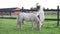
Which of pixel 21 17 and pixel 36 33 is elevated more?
pixel 21 17

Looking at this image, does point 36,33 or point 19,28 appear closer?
point 36,33

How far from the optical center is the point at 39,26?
8328 mm

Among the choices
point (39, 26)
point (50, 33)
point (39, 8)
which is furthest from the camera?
point (39, 8)

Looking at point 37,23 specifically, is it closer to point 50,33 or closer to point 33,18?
point 33,18

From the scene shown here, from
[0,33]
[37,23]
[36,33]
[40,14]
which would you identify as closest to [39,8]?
[40,14]

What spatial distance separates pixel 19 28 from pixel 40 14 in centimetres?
127

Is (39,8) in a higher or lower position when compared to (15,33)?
higher

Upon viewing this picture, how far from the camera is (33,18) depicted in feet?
27.8

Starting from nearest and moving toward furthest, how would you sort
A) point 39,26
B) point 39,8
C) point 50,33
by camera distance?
point 50,33 < point 39,26 < point 39,8

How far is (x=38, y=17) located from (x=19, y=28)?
3.76 feet

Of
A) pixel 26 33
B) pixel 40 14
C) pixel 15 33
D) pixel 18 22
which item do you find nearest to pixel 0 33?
pixel 15 33

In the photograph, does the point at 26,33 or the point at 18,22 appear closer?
the point at 26,33

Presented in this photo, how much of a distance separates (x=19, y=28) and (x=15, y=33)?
163 cm

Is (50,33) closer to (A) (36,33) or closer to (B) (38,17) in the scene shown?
(A) (36,33)
